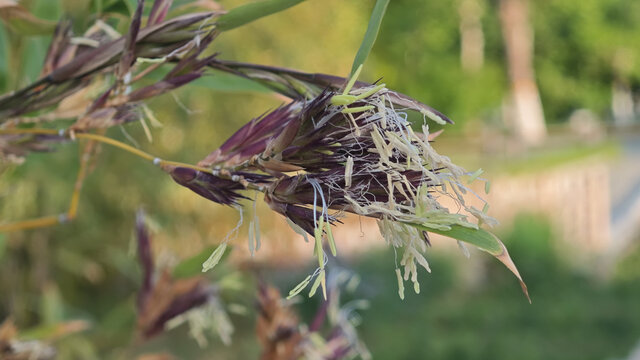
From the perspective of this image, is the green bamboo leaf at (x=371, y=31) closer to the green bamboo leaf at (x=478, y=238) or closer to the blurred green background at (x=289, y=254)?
the green bamboo leaf at (x=478, y=238)

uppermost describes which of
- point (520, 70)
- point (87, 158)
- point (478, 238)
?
point (478, 238)

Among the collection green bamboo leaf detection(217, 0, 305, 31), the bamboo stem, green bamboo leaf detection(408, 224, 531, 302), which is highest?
green bamboo leaf detection(217, 0, 305, 31)

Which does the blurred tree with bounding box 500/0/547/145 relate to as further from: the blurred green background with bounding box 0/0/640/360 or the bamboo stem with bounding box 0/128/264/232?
A: the bamboo stem with bounding box 0/128/264/232

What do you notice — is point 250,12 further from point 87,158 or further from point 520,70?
point 520,70

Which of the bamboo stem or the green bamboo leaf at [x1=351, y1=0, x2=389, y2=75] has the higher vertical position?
the green bamboo leaf at [x1=351, y1=0, x2=389, y2=75]

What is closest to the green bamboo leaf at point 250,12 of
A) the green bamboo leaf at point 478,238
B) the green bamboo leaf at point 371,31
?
the green bamboo leaf at point 371,31

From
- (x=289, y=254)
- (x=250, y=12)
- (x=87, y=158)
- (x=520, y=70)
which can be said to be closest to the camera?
(x=250, y=12)

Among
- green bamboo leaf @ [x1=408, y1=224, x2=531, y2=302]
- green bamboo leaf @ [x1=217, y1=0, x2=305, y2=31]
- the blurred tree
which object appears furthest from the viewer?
the blurred tree

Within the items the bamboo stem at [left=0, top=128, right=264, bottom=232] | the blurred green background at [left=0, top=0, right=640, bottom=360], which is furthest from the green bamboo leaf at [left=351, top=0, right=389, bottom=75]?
the blurred green background at [left=0, top=0, right=640, bottom=360]

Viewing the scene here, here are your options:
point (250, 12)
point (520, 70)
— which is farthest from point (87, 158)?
point (520, 70)
